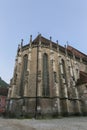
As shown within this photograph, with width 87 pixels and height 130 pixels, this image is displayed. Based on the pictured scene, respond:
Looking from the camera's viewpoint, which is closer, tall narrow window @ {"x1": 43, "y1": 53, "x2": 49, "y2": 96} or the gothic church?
the gothic church

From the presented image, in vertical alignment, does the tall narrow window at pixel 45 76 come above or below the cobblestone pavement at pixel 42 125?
above

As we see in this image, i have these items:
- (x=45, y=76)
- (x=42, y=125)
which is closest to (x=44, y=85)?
(x=45, y=76)

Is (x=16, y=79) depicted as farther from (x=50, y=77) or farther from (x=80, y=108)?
(x=80, y=108)

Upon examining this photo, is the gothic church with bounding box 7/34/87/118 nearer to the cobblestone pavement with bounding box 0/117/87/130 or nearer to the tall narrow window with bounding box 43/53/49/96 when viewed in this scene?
the tall narrow window with bounding box 43/53/49/96

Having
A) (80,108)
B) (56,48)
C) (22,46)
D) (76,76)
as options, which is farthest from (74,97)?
(22,46)

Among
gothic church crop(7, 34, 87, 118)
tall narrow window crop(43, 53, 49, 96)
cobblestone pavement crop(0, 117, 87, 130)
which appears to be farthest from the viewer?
tall narrow window crop(43, 53, 49, 96)

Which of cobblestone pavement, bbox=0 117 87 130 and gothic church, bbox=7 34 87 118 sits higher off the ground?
gothic church, bbox=7 34 87 118

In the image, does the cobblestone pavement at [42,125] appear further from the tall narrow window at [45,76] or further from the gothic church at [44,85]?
the tall narrow window at [45,76]

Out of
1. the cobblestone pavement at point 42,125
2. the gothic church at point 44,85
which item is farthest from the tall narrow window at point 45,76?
the cobblestone pavement at point 42,125

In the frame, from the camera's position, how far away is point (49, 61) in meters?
22.8

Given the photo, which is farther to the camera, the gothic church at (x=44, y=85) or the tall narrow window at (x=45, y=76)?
the tall narrow window at (x=45, y=76)

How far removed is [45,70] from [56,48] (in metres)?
6.21

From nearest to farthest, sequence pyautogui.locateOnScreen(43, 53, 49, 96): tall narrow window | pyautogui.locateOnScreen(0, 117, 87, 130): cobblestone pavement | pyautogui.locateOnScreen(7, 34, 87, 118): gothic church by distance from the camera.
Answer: pyautogui.locateOnScreen(0, 117, 87, 130): cobblestone pavement → pyautogui.locateOnScreen(7, 34, 87, 118): gothic church → pyautogui.locateOnScreen(43, 53, 49, 96): tall narrow window

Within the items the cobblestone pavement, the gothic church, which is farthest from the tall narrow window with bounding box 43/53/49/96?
the cobblestone pavement
